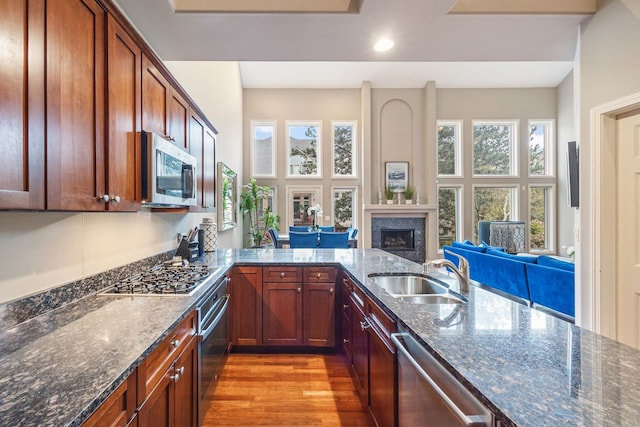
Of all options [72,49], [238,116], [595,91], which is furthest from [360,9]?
[238,116]

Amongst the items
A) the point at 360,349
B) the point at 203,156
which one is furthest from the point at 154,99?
the point at 360,349

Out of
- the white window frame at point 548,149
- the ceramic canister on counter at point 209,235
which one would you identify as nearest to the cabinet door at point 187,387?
the ceramic canister on counter at point 209,235

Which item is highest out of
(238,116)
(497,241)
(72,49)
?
(238,116)

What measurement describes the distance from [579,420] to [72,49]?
1.87 meters

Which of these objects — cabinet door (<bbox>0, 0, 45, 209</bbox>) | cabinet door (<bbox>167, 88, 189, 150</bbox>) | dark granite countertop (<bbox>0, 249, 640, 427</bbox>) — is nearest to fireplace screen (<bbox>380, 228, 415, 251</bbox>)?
cabinet door (<bbox>167, 88, 189, 150</bbox>)

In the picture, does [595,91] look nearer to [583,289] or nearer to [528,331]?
[583,289]

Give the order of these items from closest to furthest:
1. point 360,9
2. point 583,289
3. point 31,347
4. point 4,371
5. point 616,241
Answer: point 4,371 < point 31,347 < point 360,9 < point 616,241 < point 583,289

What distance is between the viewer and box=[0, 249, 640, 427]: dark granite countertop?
0.71 meters

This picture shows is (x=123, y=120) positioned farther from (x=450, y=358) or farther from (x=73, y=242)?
(x=450, y=358)

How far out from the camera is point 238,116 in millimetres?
6977

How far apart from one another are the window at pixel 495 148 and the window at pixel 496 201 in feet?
1.36

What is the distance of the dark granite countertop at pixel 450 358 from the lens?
0.71 metres

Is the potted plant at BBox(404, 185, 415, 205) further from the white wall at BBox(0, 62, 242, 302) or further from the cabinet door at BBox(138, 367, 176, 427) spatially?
the cabinet door at BBox(138, 367, 176, 427)

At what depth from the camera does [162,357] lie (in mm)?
1218
